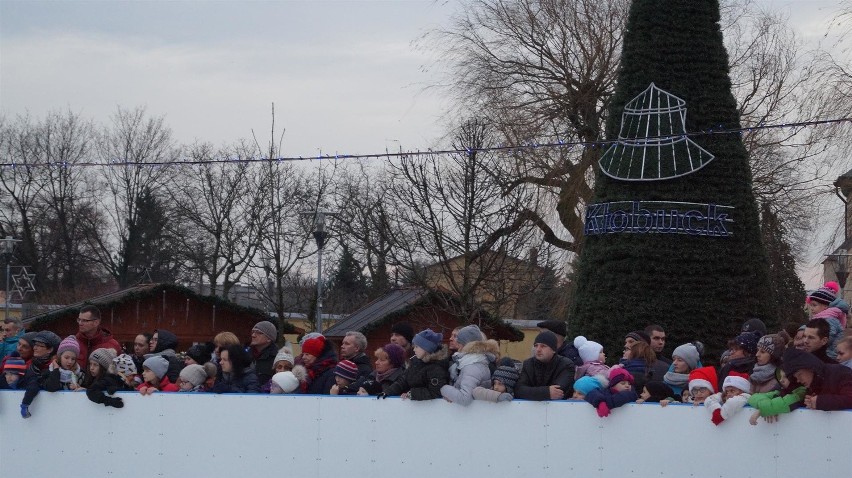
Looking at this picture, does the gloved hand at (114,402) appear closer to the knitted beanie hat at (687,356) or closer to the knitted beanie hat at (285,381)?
the knitted beanie hat at (285,381)

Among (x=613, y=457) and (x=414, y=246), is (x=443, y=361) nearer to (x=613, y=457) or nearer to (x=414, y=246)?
(x=613, y=457)

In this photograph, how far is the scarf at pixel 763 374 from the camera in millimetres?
7172

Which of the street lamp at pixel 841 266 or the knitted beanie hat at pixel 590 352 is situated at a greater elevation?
the street lamp at pixel 841 266

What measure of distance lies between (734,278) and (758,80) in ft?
41.4

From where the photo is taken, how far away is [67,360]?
9117 millimetres

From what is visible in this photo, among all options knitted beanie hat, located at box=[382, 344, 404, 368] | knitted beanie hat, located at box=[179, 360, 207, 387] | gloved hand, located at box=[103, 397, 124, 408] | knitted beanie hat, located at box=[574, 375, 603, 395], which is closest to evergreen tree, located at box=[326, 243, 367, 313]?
knitted beanie hat, located at box=[179, 360, 207, 387]

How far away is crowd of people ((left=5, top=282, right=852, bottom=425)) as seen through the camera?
697 centimetres

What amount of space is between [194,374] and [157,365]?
0.31 metres

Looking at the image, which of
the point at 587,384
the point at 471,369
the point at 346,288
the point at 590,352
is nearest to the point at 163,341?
the point at 471,369

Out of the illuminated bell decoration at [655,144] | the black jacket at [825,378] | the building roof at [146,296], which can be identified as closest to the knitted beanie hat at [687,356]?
the black jacket at [825,378]

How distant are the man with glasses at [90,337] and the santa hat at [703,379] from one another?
5.04 meters

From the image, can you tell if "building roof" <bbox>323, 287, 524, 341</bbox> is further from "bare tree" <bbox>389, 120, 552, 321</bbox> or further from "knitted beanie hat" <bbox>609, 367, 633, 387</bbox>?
"knitted beanie hat" <bbox>609, 367, 633, 387</bbox>

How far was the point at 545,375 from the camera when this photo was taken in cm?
773

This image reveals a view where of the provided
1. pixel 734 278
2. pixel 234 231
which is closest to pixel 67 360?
pixel 734 278
